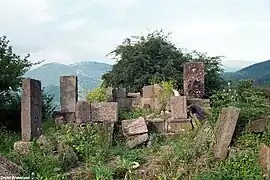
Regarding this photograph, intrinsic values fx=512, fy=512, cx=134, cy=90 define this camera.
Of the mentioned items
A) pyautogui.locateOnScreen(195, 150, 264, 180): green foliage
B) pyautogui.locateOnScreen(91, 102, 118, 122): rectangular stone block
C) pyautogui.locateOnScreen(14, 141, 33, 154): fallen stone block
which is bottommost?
pyautogui.locateOnScreen(195, 150, 264, 180): green foliage

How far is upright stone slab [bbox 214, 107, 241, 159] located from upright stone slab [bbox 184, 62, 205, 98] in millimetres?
5957

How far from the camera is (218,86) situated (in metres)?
21.0

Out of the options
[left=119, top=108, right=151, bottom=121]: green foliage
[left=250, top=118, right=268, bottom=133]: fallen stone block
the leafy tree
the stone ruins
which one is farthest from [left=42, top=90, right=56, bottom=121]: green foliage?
[left=250, top=118, right=268, bottom=133]: fallen stone block

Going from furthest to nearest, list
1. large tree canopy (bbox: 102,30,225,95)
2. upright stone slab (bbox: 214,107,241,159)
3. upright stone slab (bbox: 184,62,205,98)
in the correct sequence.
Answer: large tree canopy (bbox: 102,30,225,95) < upright stone slab (bbox: 184,62,205,98) < upright stone slab (bbox: 214,107,241,159)

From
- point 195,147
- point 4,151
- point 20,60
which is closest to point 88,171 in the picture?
point 195,147

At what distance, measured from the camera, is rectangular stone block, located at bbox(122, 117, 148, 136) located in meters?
12.3

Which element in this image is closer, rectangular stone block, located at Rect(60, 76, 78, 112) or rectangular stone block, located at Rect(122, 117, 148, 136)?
rectangular stone block, located at Rect(122, 117, 148, 136)

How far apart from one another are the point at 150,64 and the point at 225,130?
41.4ft

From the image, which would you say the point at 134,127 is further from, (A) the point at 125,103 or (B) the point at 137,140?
(A) the point at 125,103

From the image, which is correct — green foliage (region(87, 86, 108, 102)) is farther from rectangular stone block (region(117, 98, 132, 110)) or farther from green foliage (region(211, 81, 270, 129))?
green foliage (region(211, 81, 270, 129))

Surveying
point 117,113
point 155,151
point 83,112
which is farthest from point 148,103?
point 155,151

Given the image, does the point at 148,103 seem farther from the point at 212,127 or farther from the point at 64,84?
the point at 212,127

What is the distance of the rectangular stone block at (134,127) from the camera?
12328 millimetres

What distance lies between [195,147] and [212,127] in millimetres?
666
